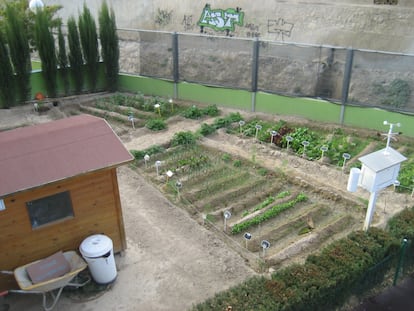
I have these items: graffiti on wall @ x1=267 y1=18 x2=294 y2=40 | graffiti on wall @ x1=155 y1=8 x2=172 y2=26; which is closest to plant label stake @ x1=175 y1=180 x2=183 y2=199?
graffiti on wall @ x1=267 y1=18 x2=294 y2=40

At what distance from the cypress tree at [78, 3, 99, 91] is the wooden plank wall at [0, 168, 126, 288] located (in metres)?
9.83

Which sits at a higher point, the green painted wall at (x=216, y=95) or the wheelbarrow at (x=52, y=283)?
the green painted wall at (x=216, y=95)

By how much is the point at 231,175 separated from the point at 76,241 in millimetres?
4629

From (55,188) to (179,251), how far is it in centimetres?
280

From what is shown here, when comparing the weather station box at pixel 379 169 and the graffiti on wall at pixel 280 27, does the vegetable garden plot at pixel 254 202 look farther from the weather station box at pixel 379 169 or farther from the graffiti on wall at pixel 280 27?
the graffiti on wall at pixel 280 27

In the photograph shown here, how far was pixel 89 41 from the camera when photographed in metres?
16.6

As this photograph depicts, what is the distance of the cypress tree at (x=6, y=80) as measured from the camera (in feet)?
49.9

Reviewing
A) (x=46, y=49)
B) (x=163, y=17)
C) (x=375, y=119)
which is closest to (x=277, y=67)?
(x=375, y=119)

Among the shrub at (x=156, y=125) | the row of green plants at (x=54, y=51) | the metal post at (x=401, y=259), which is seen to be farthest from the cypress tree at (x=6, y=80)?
the metal post at (x=401, y=259)

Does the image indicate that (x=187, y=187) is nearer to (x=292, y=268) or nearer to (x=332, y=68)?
(x=292, y=268)

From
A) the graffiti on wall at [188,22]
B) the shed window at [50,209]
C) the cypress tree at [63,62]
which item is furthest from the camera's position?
the graffiti on wall at [188,22]

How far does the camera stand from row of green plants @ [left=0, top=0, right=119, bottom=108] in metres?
15.4

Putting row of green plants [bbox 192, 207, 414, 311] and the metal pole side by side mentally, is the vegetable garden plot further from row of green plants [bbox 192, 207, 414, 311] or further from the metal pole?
row of green plants [bbox 192, 207, 414, 311]

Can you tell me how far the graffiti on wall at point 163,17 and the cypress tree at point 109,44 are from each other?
10249 mm
